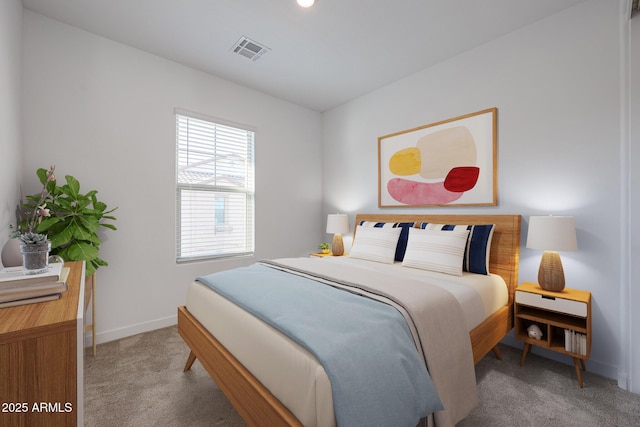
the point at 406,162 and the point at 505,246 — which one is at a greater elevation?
the point at 406,162

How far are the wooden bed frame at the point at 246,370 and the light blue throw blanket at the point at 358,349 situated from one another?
0.25 m

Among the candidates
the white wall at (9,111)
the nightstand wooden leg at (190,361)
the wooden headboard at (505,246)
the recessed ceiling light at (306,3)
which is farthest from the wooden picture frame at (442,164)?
the white wall at (9,111)

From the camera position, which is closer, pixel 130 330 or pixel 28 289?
pixel 28 289

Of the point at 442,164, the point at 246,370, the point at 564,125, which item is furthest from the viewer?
the point at 442,164

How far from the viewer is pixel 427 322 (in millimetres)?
1446

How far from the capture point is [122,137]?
2732 millimetres

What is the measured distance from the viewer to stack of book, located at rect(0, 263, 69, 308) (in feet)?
3.26

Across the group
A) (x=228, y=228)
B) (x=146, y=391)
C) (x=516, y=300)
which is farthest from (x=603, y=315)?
(x=228, y=228)

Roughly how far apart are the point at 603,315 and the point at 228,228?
11.9 ft

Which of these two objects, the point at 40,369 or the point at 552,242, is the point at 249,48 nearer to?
the point at 40,369

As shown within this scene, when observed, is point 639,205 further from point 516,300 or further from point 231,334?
point 231,334

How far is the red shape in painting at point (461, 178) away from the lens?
9.11ft

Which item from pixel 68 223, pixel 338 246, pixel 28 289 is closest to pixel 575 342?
pixel 338 246

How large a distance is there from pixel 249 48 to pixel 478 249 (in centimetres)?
289
